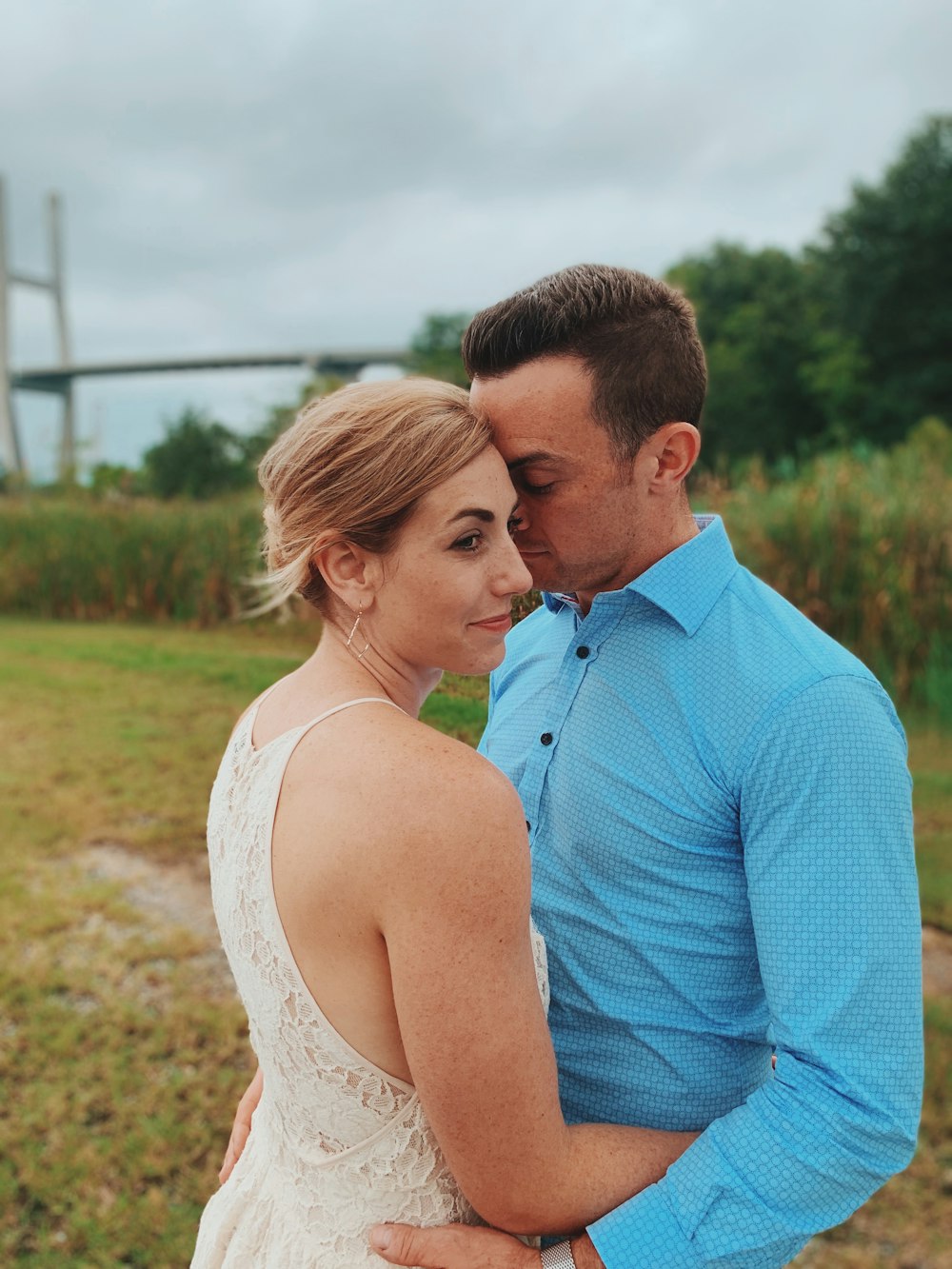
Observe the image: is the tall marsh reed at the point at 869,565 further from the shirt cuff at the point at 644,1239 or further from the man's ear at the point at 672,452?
the shirt cuff at the point at 644,1239

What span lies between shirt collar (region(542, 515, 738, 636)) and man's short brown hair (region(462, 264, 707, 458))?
18 cm

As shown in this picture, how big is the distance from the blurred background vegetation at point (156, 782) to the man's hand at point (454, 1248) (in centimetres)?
87

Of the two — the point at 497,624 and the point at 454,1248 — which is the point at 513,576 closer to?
the point at 497,624

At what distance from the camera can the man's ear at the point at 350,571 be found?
4.53 feet

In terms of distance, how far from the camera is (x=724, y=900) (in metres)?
1.47

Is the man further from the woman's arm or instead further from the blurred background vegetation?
the blurred background vegetation

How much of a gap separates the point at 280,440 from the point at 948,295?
98.6 feet

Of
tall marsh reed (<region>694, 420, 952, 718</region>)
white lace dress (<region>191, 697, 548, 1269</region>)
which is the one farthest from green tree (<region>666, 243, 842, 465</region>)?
white lace dress (<region>191, 697, 548, 1269</region>)

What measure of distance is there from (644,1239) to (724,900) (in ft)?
1.44

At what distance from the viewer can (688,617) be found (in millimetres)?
1551


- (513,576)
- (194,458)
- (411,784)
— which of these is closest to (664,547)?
(513,576)

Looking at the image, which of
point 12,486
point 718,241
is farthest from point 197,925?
point 718,241

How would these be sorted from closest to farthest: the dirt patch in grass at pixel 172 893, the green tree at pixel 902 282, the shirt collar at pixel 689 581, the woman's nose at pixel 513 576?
the woman's nose at pixel 513 576, the shirt collar at pixel 689 581, the dirt patch in grass at pixel 172 893, the green tree at pixel 902 282

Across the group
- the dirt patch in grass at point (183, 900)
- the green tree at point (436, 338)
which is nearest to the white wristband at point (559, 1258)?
the dirt patch in grass at point (183, 900)
